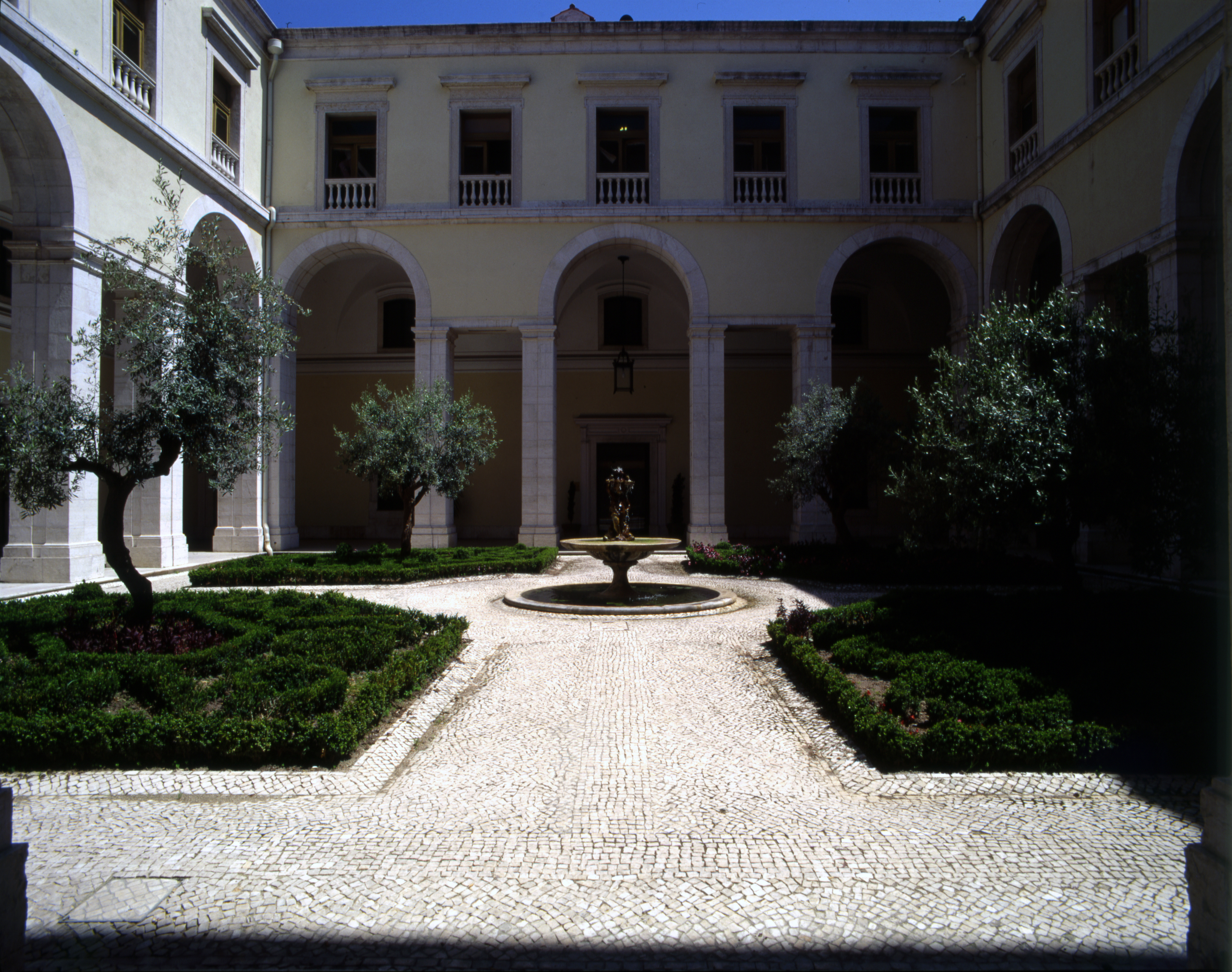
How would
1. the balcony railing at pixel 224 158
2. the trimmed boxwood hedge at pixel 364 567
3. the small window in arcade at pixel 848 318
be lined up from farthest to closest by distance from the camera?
the small window in arcade at pixel 848 318 < the balcony railing at pixel 224 158 < the trimmed boxwood hedge at pixel 364 567

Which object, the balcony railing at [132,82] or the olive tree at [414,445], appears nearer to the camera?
the balcony railing at [132,82]

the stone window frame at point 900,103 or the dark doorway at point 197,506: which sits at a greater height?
the stone window frame at point 900,103

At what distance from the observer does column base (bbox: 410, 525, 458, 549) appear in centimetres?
1841

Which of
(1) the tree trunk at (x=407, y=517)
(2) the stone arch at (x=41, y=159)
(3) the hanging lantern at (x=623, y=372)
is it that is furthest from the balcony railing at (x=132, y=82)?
(3) the hanging lantern at (x=623, y=372)

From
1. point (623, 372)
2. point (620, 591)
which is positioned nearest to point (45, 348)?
point (620, 591)

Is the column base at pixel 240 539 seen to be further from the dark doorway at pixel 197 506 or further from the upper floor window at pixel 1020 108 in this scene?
the upper floor window at pixel 1020 108

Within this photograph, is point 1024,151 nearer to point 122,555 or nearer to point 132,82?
point 132,82

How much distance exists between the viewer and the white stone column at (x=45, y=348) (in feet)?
39.4

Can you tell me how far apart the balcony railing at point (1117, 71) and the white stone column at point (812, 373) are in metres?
6.63

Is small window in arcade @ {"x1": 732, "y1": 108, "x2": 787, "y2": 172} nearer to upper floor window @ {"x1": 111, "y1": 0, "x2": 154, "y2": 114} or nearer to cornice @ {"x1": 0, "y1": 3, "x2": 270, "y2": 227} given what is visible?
cornice @ {"x1": 0, "y1": 3, "x2": 270, "y2": 227}

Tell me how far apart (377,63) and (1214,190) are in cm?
1744

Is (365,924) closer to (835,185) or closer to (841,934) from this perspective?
(841,934)

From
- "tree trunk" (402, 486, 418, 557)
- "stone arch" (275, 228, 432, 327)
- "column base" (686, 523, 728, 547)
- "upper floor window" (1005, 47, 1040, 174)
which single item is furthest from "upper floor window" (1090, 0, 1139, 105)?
"tree trunk" (402, 486, 418, 557)

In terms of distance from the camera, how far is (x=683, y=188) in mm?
18609
